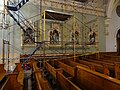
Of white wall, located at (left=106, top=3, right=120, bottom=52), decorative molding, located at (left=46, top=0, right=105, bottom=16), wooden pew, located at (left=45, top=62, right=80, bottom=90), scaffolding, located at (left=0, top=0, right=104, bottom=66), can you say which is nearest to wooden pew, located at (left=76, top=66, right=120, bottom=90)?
wooden pew, located at (left=45, top=62, right=80, bottom=90)

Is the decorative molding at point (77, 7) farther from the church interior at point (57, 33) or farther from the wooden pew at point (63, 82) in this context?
the wooden pew at point (63, 82)

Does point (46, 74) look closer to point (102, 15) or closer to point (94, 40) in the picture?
point (94, 40)

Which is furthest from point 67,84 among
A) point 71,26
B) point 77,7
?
point 77,7

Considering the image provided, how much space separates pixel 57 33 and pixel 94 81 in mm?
6540

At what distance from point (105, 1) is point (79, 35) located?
373 cm

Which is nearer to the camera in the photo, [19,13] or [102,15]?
[19,13]

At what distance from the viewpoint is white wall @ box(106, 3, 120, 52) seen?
36.9 ft

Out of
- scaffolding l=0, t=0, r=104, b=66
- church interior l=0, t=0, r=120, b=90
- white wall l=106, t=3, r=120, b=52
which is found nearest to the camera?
church interior l=0, t=0, r=120, b=90

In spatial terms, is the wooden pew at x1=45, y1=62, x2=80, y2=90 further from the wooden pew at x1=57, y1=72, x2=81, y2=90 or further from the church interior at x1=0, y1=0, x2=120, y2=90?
the church interior at x1=0, y1=0, x2=120, y2=90

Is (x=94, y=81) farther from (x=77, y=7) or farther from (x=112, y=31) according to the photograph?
(x=112, y=31)

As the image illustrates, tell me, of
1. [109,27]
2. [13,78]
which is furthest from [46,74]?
[109,27]

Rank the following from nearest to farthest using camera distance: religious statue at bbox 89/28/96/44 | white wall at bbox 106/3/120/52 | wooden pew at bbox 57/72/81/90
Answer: wooden pew at bbox 57/72/81/90 → religious statue at bbox 89/28/96/44 → white wall at bbox 106/3/120/52

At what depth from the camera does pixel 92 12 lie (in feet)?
34.7

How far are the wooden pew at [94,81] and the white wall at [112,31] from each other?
8566 mm
